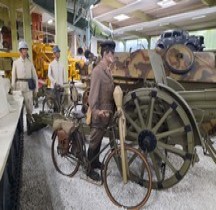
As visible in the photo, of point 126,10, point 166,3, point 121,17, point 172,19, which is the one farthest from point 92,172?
point 121,17

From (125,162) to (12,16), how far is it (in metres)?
9.38

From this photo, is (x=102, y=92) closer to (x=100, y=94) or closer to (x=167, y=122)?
(x=100, y=94)

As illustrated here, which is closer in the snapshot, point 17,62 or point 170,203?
point 170,203

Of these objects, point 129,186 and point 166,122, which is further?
point 129,186

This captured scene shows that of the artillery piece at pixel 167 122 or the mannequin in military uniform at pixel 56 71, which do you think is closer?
the artillery piece at pixel 167 122

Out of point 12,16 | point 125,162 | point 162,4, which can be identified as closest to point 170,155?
point 125,162

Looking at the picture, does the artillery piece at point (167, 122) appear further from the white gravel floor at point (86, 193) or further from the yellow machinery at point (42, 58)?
the yellow machinery at point (42, 58)

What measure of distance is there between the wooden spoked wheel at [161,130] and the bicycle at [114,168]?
17 centimetres

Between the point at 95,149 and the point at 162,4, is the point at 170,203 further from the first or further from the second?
the point at 162,4

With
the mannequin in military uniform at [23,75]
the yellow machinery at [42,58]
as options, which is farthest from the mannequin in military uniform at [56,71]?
the yellow machinery at [42,58]

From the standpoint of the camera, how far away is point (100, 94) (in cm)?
249

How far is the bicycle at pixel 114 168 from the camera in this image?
7.83 ft

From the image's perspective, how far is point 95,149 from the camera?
272cm

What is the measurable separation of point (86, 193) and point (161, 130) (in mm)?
1076
